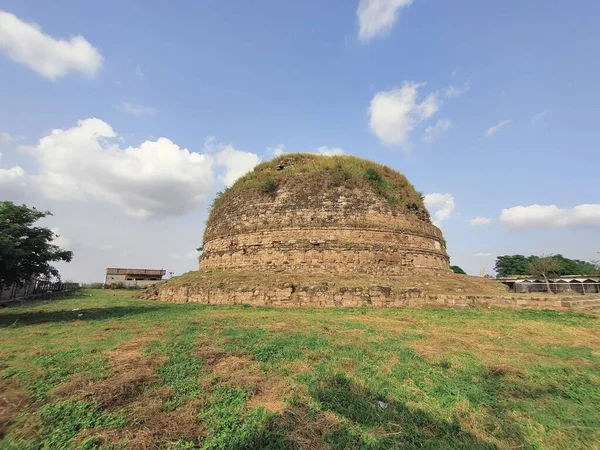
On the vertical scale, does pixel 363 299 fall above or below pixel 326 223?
below

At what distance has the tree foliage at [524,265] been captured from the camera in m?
45.7

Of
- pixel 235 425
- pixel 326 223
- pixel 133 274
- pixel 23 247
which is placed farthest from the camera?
pixel 133 274

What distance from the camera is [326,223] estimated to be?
17359mm

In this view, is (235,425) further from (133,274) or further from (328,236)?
(133,274)

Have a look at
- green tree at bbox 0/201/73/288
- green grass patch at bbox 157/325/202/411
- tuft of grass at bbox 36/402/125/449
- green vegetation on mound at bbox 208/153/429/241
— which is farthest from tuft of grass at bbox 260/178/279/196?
tuft of grass at bbox 36/402/125/449

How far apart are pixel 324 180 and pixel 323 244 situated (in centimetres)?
427

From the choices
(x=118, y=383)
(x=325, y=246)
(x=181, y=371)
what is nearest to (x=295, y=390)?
(x=181, y=371)

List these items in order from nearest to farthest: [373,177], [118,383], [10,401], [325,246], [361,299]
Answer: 1. [10,401]
2. [118,383]
3. [361,299]
4. [325,246]
5. [373,177]

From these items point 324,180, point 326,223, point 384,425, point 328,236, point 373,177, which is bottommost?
point 384,425

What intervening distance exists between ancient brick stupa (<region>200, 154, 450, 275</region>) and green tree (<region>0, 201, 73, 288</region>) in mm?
9596

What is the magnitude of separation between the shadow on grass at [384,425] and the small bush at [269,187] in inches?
626

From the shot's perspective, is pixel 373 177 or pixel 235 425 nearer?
pixel 235 425

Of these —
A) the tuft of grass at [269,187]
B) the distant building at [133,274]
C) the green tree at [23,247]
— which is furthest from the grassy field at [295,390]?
the distant building at [133,274]

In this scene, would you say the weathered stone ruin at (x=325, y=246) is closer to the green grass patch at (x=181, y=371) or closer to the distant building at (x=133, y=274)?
the green grass patch at (x=181, y=371)
